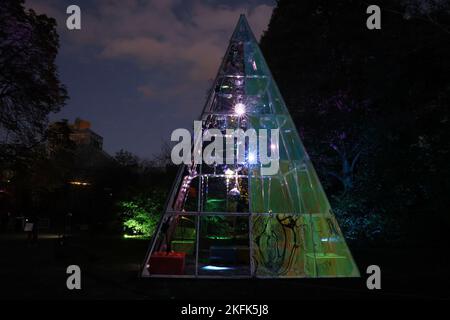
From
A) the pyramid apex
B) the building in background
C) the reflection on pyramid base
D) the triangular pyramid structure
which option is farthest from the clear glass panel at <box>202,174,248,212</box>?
the building in background

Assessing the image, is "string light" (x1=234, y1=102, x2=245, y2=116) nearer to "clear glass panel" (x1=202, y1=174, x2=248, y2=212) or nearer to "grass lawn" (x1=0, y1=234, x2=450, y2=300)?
"clear glass panel" (x1=202, y1=174, x2=248, y2=212)

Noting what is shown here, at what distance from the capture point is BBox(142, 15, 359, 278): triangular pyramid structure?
12.2 m

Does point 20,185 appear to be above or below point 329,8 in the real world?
below

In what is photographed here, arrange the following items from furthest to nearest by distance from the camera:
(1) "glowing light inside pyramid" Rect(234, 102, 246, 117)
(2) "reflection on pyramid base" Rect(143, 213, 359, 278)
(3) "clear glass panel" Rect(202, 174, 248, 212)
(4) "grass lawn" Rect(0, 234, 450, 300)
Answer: (3) "clear glass panel" Rect(202, 174, 248, 212) < (1) "glowing light inside pyramid" Rect(234, 102, 246, 117) < (2) "reflection on pyramid base" Rect(143, 213, 359, 278) < (4) "grass lawn" Rect(0, 234, 450, 300)

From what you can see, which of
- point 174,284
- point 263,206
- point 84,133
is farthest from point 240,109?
point 84,133

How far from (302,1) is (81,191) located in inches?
1281

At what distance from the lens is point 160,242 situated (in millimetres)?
14516

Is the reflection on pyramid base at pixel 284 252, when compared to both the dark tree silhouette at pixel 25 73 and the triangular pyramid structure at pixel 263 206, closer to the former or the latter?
the triangular pyramid structure at pixel 263 206

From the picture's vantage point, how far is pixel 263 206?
1340 centimetres

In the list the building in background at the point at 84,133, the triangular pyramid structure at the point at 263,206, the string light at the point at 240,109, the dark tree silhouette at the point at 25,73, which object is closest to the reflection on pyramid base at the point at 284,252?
the triangular pyramid structure at the point at 263,206

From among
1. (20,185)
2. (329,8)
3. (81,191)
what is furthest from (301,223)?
(81,191)

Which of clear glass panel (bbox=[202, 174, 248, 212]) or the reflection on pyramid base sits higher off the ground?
clear glass panel (bbox=[202, 174, 248, 212])

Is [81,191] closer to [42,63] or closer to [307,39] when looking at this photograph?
[42,63]

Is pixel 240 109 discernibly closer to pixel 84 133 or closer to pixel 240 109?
pixel 240 109
